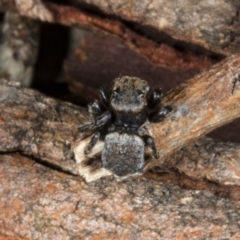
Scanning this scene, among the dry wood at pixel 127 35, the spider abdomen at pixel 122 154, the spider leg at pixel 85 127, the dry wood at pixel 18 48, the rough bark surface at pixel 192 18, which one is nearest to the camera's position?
the spider abdomen at pixel 122 154

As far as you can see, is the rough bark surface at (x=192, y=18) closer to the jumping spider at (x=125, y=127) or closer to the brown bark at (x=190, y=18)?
the brown bark at (x=190, y=18)

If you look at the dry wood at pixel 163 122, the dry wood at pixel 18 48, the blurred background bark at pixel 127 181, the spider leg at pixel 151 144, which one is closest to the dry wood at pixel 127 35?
the blurred background bark at pixel 127 181

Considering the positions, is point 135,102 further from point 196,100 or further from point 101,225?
point 101,225

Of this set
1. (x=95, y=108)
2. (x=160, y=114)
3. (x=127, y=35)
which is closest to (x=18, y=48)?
(x=127, y=35)

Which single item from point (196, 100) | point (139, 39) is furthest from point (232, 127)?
point (196, 100)

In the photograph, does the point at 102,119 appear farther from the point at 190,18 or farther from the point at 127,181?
the point at 190,18
